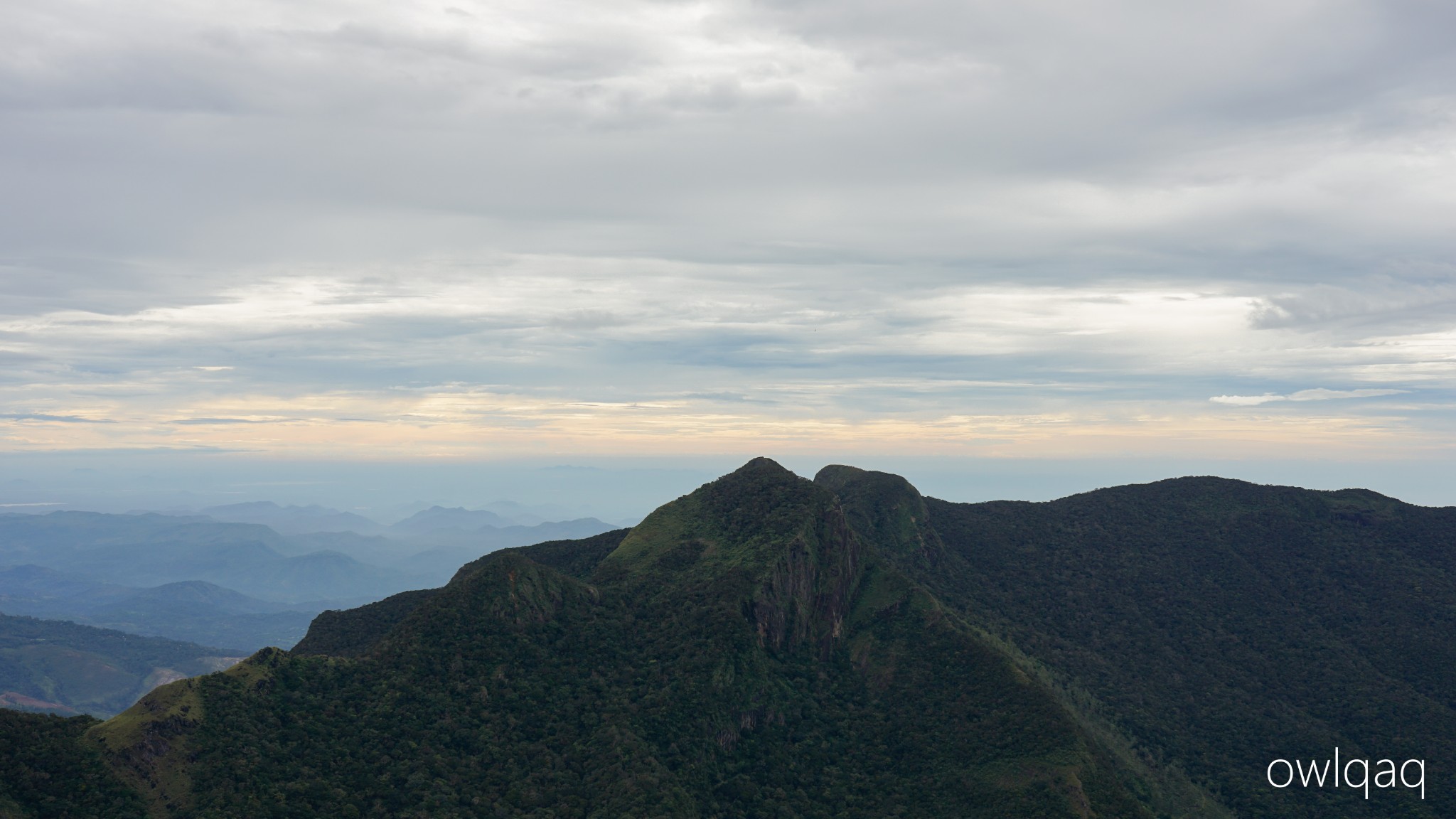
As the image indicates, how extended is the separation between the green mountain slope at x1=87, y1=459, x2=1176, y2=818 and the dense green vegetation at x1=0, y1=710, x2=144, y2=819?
6.18ft

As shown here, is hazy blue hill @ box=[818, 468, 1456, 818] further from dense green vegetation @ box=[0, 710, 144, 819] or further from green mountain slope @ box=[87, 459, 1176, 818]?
dense green vegetation @ box=[0, 710, 144, 819]

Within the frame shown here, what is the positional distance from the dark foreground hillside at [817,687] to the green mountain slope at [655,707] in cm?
37

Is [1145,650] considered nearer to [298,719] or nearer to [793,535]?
[793,535]

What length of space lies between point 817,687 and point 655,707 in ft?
92.1

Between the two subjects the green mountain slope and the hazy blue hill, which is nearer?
the green mountain slope

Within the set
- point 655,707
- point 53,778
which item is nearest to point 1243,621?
point 655,707

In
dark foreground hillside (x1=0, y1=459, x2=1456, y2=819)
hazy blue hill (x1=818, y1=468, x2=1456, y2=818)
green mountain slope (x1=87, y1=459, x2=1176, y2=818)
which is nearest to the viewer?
green mountain slope (x1=87, y1=459, x2=1176, y2=818)

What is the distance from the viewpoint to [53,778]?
70.8m

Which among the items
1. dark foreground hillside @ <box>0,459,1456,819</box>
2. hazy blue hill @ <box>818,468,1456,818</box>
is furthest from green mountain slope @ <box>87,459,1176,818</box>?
hazy blue hill @ <box>818,468,1456,818</box>

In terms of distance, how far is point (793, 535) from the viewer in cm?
13312

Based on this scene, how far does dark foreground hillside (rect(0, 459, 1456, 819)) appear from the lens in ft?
287

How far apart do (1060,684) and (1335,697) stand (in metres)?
50.6

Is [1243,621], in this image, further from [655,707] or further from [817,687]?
[655,707]

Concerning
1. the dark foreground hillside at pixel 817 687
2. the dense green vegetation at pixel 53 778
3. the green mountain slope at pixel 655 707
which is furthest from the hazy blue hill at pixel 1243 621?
the dense green vegetation at pixel 53 778
